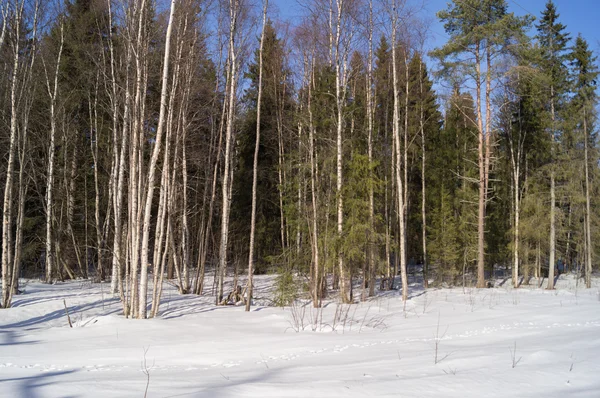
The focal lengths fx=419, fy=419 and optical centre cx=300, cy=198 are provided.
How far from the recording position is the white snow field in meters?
4.04

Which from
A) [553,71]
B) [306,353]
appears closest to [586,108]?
[553,71]

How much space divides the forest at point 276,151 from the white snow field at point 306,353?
180 centimetres

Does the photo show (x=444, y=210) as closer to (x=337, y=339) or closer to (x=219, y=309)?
(x=219, y=309)

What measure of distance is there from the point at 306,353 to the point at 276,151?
57.6 feet

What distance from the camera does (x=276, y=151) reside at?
23.2 metres

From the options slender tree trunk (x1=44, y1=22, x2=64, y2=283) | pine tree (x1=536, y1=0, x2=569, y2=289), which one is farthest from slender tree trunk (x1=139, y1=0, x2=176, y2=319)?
pine tree (x1=536, y1=0, x2=569, y2=289)

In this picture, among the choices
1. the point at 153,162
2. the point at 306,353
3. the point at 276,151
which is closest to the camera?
the point at 306,353

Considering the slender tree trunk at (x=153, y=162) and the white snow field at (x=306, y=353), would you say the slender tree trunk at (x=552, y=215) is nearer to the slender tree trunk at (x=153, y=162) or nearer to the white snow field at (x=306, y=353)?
the white snow field at (x=306, y=353)

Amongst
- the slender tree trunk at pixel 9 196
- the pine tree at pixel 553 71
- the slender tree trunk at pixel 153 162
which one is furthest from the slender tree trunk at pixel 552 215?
the slender tree trunk at pixel 9 196

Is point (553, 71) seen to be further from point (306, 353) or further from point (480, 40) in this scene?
point (306, 353)

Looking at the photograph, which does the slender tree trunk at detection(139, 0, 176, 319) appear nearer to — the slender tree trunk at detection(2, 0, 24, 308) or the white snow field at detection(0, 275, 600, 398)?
the white snow field at detection(0, 275, 600, 398)

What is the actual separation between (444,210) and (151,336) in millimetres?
16903

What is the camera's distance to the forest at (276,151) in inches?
478

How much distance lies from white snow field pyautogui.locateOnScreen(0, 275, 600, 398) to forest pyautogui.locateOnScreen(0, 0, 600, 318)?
1803 mm
